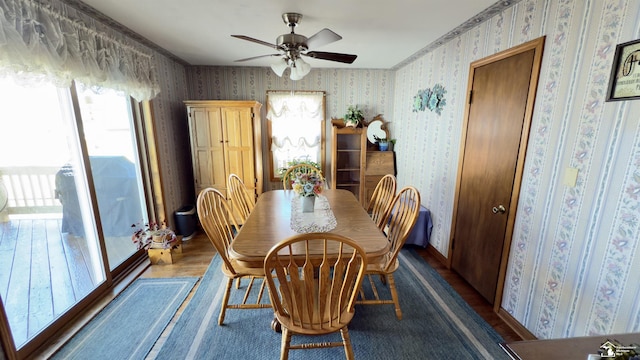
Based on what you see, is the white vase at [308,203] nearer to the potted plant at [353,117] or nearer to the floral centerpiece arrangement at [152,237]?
the floral centerpiece arrangement at [152,237]

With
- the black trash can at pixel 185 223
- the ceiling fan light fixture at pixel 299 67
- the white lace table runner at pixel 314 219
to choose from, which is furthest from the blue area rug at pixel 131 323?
the ceiling fan light fixture at pixel 299 67

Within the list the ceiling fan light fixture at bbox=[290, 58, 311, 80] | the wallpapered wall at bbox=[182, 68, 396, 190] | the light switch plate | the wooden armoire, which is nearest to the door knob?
the light switch plate

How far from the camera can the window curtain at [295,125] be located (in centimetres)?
400

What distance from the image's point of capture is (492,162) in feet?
6.66

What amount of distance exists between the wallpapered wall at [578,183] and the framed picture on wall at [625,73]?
3 centimetres

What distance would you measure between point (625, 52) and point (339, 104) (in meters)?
3.21

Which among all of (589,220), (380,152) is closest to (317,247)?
(589,220)

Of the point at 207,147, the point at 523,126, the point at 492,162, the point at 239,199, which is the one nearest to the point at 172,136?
the point at 207,147

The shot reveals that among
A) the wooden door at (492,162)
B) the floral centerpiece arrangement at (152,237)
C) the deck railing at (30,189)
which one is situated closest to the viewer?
the deck railing at (30,189)

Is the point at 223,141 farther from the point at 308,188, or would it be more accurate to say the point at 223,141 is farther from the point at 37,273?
the point at 37,273

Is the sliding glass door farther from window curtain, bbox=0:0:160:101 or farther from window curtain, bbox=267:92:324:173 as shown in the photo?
window curtain, bbox=267:92:324:173

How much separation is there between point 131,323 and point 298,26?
2825 millimetres

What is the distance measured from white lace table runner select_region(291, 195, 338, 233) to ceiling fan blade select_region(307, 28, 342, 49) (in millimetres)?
1308

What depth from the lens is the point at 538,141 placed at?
1646 millimetres
